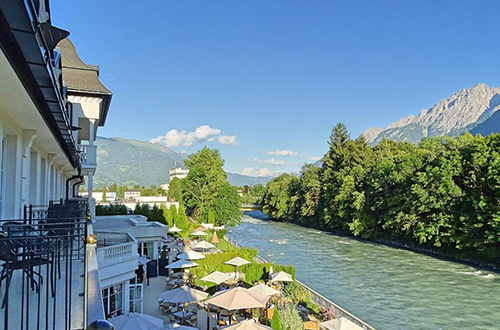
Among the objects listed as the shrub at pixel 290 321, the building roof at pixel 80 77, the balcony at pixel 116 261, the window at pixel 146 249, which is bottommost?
the shrub at pixel 290 321

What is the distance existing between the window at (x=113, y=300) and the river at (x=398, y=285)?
33.0 ft

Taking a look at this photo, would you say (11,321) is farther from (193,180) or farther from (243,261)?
(193,180)

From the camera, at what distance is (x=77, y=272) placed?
18.3 ft

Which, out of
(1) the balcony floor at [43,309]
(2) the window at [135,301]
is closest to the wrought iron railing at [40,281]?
(1) the balcony floor at [43,309]

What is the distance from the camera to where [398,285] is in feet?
70.3

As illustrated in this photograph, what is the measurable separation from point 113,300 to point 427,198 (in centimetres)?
2917

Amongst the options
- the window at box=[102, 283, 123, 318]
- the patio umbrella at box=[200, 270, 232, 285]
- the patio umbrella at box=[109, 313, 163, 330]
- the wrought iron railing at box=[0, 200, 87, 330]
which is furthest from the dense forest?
the wrought iron railing at box=[0, 200, 87, 330]

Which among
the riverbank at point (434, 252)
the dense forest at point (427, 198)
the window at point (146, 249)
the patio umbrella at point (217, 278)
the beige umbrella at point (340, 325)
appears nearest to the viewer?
the beige umbrella at point (340, 325)

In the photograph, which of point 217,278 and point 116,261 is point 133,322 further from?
point 217,278

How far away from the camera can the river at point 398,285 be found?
53.0ft

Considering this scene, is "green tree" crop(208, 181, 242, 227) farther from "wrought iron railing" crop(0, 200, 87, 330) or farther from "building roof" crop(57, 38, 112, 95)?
"wrought iron railing" crop(0, 200, 87, 330)

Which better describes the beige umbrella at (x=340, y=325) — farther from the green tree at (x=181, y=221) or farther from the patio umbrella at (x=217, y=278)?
the green tree at (x=181, y=221)

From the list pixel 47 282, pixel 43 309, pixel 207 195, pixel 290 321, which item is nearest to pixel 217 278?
pixel 290 321

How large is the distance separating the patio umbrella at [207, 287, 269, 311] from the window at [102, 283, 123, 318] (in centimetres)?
316
